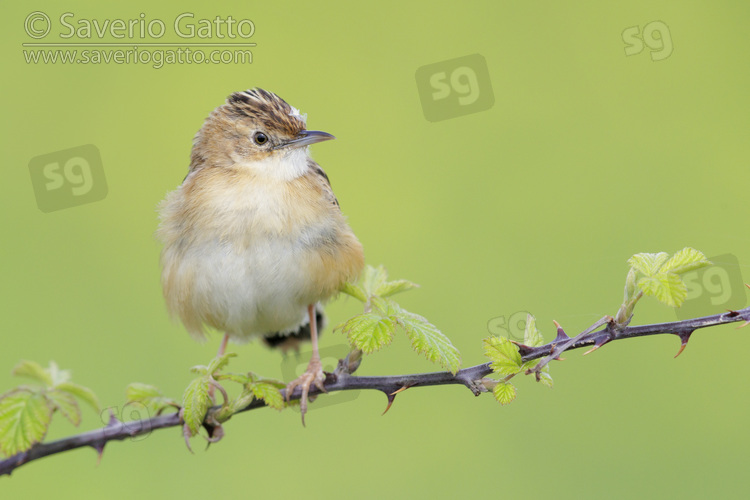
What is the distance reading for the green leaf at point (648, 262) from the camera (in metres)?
2.30

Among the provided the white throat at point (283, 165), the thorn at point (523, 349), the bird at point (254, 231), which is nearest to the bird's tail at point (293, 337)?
the bird at point (254, 231)

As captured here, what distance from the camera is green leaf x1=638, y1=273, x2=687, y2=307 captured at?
7.15ft

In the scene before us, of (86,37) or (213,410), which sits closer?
(213,410)

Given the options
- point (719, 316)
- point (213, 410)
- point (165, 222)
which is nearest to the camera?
point (719, 316)

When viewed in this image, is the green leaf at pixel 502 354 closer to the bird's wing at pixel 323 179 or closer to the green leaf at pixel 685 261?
the green leaf at pixel 685 261

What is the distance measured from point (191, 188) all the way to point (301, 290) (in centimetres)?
80

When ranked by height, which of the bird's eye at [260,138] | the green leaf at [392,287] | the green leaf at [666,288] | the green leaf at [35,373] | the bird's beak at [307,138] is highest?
the bird's eye at [260,138]

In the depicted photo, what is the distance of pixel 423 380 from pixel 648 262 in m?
0.77

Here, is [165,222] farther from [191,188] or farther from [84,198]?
[84,198]

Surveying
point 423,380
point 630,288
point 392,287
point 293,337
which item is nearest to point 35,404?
point 423,380

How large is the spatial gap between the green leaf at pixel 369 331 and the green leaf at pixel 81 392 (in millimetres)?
815

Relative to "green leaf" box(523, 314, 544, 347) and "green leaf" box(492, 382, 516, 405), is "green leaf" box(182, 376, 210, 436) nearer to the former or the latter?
"green leaf" box(492, 382, 516, 405)

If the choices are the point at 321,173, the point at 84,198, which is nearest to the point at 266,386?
the point at 84,198

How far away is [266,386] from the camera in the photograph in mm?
2615
